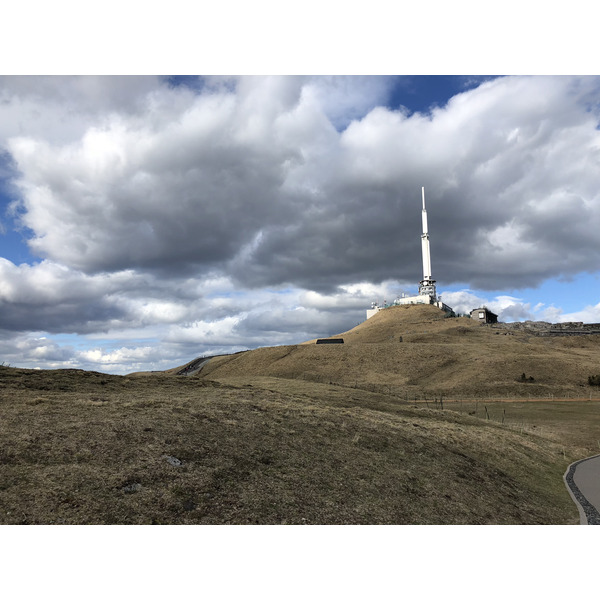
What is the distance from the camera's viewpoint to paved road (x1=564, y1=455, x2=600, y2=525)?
61.7ft

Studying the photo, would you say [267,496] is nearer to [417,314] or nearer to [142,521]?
[142,521]

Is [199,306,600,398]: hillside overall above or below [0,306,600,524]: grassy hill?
above

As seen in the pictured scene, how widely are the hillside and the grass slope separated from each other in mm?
41918

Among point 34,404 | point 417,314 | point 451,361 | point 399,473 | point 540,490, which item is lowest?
point 540,490

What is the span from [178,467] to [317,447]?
24.0 feet

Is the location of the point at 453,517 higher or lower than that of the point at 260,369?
lower

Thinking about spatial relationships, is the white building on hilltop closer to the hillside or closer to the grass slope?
the hillside

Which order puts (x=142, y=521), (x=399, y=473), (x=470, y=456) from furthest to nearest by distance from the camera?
(x=470, y=456) → (x=399, y=473) → (x=142, y=521)

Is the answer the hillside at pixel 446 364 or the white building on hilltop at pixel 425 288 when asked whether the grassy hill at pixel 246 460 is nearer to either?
the hillside at pixel 446 364

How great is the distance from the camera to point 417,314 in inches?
6275

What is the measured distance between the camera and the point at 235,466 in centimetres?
1560

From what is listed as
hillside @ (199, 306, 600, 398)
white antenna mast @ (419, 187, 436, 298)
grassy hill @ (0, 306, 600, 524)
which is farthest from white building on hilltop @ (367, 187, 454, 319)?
grassy hill @ (0, 306, 600, 524)

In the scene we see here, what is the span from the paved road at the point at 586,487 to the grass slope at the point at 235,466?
65 centimetres

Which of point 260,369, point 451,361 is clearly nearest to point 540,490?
point 451,361
